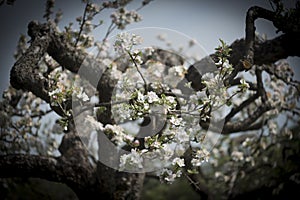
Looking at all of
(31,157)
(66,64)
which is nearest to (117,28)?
(66,64)

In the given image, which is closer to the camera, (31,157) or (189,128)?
(189,128)

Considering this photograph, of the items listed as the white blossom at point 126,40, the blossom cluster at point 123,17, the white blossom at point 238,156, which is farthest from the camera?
the white blossom at point 238,156

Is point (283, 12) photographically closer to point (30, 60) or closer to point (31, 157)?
point (30, 60)

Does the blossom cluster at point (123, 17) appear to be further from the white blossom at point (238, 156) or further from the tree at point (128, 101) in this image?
the white blossom at point (238, 156)

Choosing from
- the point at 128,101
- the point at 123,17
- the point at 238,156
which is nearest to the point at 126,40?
the point at 128,101

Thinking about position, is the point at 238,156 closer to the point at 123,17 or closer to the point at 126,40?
the point at 123,17

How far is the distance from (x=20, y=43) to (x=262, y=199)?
340 cm

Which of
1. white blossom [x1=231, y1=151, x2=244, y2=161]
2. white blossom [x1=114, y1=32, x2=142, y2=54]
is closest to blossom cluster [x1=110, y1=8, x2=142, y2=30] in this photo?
white blossom [x1=114, y1=32, x2=142, y2=54]

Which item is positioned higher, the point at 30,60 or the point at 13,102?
the point at 13,102

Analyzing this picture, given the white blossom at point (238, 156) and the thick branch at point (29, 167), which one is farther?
the white blossom at point (238, 156)

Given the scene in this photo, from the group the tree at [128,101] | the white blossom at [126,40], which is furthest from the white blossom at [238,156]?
the white blossom at [126,40]

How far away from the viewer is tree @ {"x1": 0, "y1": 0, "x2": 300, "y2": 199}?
6.66 feet

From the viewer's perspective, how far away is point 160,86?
2.48 m

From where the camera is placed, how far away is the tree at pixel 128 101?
2.03m
